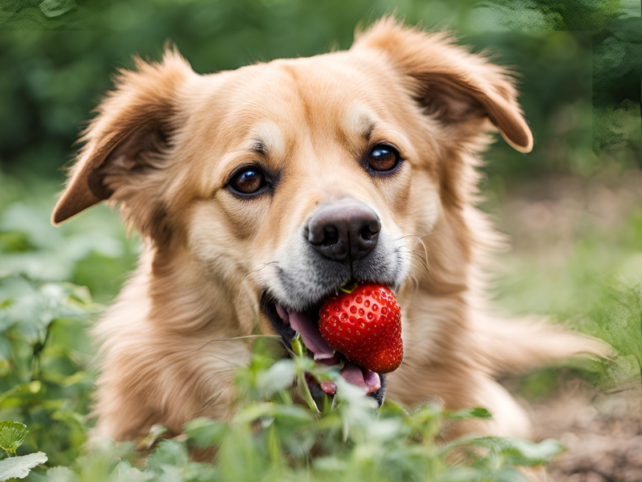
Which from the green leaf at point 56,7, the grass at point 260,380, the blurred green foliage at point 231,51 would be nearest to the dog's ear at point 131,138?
the grass at point 260,380

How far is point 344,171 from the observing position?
2.45 meters

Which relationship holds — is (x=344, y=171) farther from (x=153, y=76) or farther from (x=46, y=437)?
(x=46, y=437)

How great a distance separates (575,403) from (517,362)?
0.38 meters

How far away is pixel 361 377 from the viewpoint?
2.18m

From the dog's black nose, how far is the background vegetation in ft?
1.52

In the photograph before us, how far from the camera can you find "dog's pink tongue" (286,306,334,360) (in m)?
2.26

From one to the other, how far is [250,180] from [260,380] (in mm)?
1277

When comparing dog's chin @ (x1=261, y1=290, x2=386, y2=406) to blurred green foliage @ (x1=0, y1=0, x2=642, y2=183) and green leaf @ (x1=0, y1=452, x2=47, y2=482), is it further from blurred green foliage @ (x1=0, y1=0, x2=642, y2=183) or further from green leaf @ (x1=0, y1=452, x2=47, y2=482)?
blurred green foliage @ (x1=0, y1=0, x2=642, y2=183)

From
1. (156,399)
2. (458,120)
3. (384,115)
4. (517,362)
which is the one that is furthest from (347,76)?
(517,362)

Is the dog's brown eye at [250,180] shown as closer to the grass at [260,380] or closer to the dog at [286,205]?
the dog at [286,205]

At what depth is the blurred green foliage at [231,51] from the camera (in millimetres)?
5926

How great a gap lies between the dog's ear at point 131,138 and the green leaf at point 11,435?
3.29 ft

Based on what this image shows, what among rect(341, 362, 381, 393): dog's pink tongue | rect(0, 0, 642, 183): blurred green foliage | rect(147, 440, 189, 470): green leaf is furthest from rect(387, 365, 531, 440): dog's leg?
rect(0, 0, 642, 183): blurred green foliage

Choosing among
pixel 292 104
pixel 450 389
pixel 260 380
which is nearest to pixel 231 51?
pixel 292 104
